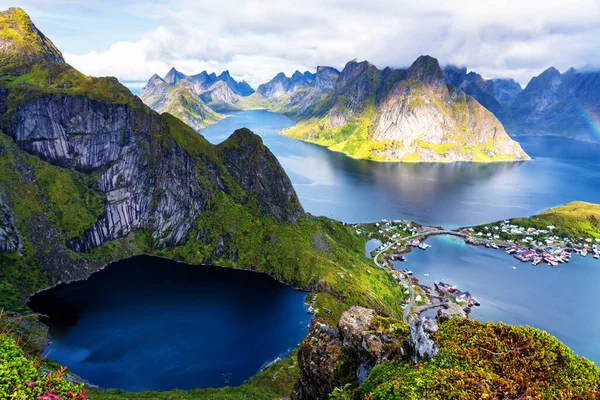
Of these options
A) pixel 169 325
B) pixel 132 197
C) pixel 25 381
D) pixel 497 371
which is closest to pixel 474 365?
pixel 497 371

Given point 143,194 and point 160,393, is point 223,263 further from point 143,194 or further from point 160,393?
point 160,393

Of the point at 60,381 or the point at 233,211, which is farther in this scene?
the point at 233,211

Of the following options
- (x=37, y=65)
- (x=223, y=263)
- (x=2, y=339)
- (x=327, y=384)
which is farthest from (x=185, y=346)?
(x=37, y=65)

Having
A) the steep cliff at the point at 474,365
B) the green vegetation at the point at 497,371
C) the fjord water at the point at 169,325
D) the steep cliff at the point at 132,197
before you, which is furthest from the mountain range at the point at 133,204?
the green vegetation at the point at 497,371

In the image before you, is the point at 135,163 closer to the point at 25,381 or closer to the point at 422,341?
the point at 25,381

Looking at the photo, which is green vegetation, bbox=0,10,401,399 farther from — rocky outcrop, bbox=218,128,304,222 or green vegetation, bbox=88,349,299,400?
green vegetation, bbox=88,349,299,400

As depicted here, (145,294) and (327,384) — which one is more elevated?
(327,384)

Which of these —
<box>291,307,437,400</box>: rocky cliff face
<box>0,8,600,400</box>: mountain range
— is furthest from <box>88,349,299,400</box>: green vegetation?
<box>291,307,437,400</box>: rocky cliff face
